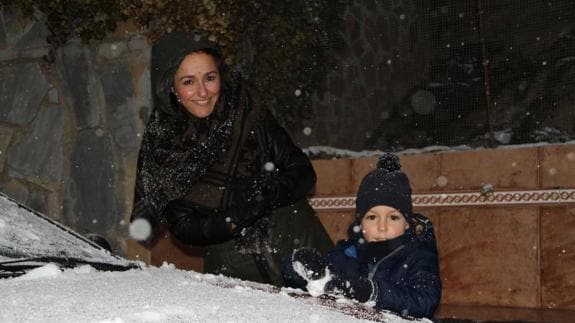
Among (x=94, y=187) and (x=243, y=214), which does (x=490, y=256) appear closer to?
(x=94, y=187)

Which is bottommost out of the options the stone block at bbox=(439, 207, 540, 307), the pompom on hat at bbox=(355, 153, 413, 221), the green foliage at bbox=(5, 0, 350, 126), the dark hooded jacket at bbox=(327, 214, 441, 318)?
the stone block at bbox=(439, 207, 540, 307)

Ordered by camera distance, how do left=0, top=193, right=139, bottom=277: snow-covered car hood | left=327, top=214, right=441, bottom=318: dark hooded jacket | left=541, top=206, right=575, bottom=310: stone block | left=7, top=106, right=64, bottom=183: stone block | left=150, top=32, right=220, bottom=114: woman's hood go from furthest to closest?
left=7, top=106, right=64, bottom=183: stone block < left=541, top=206, right=575, bottom=310: stone block < left=150, top=32, right=220, bottom=114: woman's hood < left=327, top=214, right=441, bottom=318: dark hooded jacket < left=0, top=193, right=139, bottom=277: snow-covered car hood

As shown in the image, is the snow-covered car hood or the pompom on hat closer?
the snow-covered car hood

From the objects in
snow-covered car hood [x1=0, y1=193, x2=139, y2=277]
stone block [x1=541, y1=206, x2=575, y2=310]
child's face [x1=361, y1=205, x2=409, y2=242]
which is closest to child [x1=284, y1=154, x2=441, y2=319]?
child's face [x1=361, y1=205, x2=409, y2=242]

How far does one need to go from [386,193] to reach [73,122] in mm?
3001

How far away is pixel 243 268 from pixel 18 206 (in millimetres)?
801

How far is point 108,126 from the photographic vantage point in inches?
189

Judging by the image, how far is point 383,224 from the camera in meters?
2.44

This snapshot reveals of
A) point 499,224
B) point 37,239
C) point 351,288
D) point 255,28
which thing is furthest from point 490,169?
point 37,239

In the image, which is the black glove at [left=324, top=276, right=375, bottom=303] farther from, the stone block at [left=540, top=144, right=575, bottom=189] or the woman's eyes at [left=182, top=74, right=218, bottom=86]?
the stone block at [left=540, top=144, right=575, bottom=189]

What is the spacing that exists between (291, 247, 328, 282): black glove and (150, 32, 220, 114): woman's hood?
2.84 feet

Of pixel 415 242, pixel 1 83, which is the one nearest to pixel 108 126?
pixel 1 83

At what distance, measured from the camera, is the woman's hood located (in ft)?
8.41

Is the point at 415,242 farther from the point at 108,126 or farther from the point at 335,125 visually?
the point at 335,125
